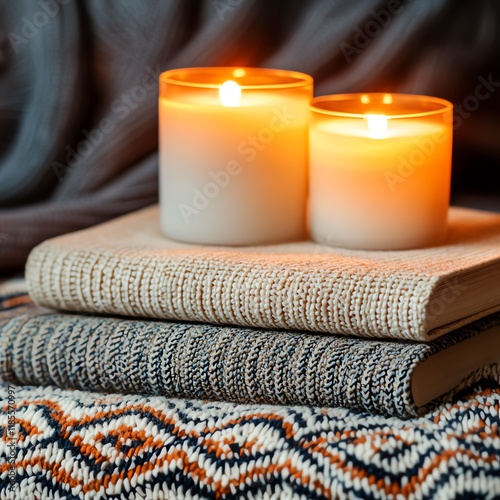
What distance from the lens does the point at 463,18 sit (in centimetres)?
85

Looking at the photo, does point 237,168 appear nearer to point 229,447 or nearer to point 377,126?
point 377,126

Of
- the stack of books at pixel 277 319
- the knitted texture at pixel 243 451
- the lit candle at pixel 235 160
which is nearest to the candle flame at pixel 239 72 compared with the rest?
the lit candle at pixel 235 160

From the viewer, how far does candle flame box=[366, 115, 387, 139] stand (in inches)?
27.6

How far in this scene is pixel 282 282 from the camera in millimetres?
654

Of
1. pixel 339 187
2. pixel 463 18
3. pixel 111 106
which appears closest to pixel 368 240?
pixel 339 187

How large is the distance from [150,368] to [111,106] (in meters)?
0.38

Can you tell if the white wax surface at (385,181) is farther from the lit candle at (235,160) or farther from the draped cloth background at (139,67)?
the draped cloth background at (139,67)

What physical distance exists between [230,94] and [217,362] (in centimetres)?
22

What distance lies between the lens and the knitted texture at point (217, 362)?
0.61 metres

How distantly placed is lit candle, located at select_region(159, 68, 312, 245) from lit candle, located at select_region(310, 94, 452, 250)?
0.09 ft

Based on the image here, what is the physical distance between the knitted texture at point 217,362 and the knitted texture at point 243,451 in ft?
0.04

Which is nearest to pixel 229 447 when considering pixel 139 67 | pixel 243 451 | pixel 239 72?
pixel 243 451

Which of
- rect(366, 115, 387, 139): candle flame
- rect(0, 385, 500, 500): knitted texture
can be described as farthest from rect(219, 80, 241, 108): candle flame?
rect(0, 385, 500, 500): knitted texture

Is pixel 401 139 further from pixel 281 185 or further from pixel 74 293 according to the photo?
pixel 74 293
